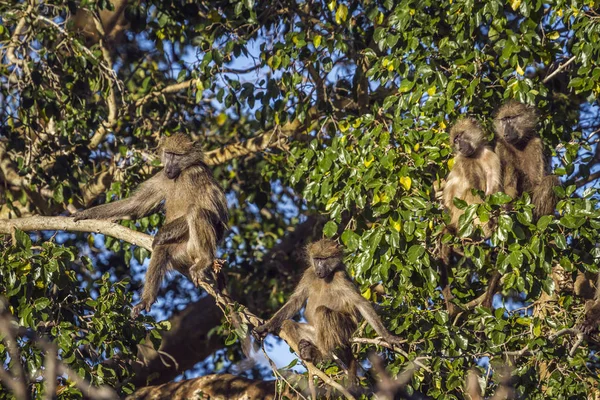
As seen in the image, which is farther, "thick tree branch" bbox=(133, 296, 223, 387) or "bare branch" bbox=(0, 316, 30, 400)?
"thick tree branch" bbox=(133, 296, 223, 387)

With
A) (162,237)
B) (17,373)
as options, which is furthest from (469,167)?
(17,373)

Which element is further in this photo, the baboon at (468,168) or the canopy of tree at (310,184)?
the baboon at (468,168)

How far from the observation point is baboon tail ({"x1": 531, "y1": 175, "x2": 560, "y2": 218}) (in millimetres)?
7754

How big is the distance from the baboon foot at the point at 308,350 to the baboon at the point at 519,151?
246cm

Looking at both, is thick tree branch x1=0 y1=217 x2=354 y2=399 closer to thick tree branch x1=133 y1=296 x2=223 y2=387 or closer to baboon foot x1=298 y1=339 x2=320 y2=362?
baboon foot x1=298 y1=339 x2=320 y2=362

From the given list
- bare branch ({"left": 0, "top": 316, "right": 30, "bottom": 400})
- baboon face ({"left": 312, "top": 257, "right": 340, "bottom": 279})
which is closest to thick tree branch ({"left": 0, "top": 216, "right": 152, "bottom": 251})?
baboon face ({"left": 312, "top": 257, "right": 340, "bottom": 279})

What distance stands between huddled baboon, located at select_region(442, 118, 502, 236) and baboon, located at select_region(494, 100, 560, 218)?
0.12 m

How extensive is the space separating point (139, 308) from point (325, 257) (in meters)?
1.72

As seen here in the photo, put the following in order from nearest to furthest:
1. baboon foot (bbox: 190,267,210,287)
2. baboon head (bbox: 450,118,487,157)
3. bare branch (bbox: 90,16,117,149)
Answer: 1. baboon foot (bbox: 190,267,210,287)
2. baboon head (bbox: 450,118,487,157)
3. bare branch (bbox: 90,16,117,149)

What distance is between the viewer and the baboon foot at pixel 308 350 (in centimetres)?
749

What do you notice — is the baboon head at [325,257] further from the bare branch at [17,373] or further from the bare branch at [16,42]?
the bare branch at [17,373]

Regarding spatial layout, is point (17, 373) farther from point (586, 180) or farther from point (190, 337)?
point (190, 337)

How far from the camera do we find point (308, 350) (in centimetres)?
754

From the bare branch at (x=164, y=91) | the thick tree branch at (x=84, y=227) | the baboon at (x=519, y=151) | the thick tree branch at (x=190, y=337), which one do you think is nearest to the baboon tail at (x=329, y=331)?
the thick tree branch at (x=84, y=227)
